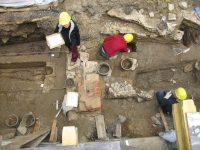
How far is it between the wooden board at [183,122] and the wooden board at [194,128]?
6cm

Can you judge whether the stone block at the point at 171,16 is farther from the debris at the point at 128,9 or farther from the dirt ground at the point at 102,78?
the debris at the point at 128,9

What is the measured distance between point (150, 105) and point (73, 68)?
2706mm

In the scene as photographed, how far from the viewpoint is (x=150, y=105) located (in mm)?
4094

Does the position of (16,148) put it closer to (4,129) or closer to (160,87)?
(4,129)

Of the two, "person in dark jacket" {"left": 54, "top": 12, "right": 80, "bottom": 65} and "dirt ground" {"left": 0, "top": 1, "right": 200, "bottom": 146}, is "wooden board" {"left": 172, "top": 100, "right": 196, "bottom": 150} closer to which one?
"dirt ground" {"left": 0, "top": 1, "right": 200, "bottom": 146}

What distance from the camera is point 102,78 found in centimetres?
409

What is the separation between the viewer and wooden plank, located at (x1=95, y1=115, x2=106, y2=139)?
133 inches

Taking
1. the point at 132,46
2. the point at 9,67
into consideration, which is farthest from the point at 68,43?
the point at 9,67

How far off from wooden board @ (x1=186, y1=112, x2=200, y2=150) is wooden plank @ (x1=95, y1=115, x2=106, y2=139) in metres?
1.89

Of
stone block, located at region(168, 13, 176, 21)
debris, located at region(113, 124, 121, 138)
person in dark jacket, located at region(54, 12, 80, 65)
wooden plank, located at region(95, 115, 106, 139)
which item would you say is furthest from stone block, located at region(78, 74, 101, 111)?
stone block, located at region(168, 13, 176, 21)

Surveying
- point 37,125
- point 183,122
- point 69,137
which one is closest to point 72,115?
point 37,125

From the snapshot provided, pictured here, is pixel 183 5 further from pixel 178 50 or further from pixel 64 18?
pixel 64 18

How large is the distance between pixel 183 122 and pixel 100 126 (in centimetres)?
193

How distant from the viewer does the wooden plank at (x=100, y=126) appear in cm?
337
